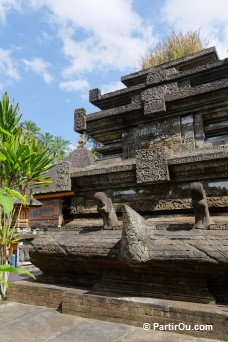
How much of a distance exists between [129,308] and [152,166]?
218cm

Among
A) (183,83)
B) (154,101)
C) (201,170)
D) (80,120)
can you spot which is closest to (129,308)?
(201,170)

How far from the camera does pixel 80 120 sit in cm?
617

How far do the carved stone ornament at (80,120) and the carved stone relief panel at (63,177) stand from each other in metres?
1.06

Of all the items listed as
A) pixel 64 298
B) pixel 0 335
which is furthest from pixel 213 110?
pixel 0 335

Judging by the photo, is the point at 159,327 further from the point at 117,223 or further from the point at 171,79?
the point at 171,79

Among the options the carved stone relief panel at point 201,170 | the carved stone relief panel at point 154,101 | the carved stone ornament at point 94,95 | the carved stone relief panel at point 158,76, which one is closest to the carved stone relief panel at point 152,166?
the carved stone relief panel at point 201,170

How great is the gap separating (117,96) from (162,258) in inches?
174

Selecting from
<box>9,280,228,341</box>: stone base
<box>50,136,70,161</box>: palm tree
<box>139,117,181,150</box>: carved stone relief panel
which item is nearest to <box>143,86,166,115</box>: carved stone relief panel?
<box>139,117,181,150</box>: carved stone relief panel

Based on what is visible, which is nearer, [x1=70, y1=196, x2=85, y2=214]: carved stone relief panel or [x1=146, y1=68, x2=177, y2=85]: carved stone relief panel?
[x1=70, y1=196, x2=85, y2=214]: carved stone relief panel

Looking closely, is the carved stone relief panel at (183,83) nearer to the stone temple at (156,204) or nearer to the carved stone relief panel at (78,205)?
the stone temple at (156,204)

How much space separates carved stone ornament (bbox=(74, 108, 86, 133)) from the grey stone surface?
3.78 m

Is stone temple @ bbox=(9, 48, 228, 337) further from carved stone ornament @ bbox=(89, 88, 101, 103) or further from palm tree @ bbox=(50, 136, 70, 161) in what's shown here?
palm tree @ bbox=(50, 136, 70, 161)

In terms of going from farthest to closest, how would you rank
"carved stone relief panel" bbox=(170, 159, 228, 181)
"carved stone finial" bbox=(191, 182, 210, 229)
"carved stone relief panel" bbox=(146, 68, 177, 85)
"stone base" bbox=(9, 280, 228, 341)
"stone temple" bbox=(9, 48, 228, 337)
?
"carved stone relief panel" bbox=(146, 68, 177, 85) < "carved stone relief panel" bbox=(170, 159, 228, 181) < "carved stone finial" bbox=(191, 182, 210, 229) < "stone temple" bbox=(9, 48, 228, 337) < "stone base" bbox=(9, 280, 228, 341)

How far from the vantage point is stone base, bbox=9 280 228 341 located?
2.87 metres
